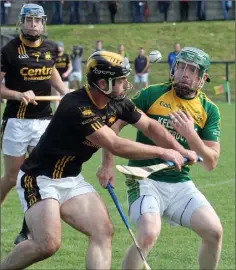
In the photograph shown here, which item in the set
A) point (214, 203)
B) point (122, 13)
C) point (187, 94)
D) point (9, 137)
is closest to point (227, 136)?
point (214, 203)

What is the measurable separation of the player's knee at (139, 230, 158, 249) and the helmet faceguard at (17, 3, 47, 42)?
3.36 metres

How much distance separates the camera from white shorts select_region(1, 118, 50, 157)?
370 inches

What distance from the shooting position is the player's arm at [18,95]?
8.85m

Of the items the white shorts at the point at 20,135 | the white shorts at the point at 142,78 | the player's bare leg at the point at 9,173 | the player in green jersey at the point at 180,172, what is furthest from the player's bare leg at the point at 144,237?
the white shorts at the point at 142,78

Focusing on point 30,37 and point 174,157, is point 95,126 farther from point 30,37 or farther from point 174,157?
point 30,37

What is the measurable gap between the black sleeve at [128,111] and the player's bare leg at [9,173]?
2847 millimetres

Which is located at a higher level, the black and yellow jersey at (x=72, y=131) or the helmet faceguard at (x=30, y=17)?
the helmet faceguard at (x=30, y=17)

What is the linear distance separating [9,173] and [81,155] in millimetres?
2776

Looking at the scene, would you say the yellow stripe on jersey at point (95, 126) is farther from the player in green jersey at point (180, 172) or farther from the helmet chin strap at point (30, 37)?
the helmet chin strap at point (30, 37)

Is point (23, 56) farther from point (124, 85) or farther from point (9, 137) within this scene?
point (124, 85)

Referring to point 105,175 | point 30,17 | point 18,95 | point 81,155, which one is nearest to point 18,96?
point 18,95

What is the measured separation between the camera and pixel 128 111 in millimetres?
6648

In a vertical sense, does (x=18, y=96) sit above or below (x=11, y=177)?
above

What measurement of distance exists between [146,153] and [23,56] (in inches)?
127
